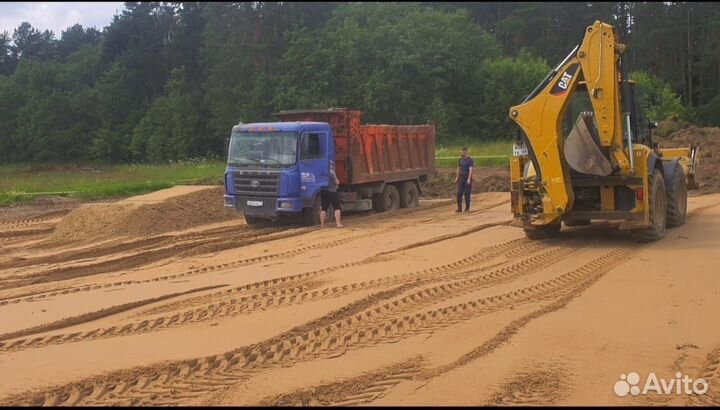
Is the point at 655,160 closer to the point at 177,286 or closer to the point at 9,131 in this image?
the point at 177,286

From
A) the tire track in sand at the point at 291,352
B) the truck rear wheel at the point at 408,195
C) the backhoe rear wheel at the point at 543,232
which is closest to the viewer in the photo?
the tire track in sand at the point at 291,352

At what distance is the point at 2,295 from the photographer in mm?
9320

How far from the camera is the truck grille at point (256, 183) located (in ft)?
52.6

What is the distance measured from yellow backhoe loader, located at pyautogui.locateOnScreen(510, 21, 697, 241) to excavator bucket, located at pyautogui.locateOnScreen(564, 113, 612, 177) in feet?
0.05

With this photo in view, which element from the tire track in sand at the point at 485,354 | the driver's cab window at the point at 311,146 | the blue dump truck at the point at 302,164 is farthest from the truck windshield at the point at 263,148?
the tire track in sand at the point at 485,354

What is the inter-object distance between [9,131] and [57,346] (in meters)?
55.9

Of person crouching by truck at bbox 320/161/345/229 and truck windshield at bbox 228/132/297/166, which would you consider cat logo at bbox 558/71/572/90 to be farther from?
truck windshield at bbox 228/132/297/166

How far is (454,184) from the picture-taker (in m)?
25.7

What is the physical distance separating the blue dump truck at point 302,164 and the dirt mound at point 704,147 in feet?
30.4

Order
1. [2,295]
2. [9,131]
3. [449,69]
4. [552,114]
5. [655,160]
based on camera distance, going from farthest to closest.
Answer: [9,131] < [449,69] < [655,160] < [552,114] < [2,295]

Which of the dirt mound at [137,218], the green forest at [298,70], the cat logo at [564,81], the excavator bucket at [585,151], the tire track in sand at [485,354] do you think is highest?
the green forest at [298,70]

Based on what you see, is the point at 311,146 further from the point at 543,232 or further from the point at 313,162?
the point at 543,232

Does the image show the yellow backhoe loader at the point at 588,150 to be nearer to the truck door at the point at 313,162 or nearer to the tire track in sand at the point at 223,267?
the tire track in sand at the point at 223,267

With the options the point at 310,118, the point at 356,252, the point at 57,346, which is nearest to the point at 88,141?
the point at 310,118
